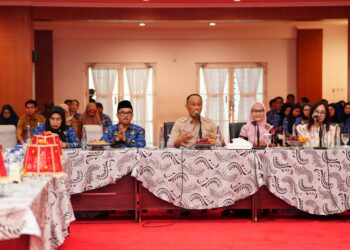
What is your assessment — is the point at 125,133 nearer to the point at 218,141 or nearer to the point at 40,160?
the point at 218,141

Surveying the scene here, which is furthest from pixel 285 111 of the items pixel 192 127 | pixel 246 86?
pixel 192 127

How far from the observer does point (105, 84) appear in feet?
45.8

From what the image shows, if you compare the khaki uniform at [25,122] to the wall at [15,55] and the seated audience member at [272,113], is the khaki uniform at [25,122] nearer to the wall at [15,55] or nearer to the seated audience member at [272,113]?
the wall at [15,55]

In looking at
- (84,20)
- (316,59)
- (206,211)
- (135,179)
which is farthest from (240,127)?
(316,59)

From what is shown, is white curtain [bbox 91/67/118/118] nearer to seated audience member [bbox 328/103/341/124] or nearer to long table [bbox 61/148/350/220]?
seated audience member [bbox 328/103/341/124]

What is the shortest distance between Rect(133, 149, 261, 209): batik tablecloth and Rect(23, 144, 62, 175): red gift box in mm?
2257

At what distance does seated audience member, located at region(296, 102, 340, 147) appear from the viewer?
249 inches

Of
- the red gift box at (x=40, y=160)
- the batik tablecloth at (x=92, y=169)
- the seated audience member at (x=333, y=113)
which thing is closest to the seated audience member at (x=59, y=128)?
the batik tablecloth at (x=92, y=169)

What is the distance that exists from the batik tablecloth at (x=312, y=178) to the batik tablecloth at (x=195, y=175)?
0.20 meters

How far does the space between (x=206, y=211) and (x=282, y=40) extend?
7988 mm

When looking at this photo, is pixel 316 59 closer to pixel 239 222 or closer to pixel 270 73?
pixel 270 73

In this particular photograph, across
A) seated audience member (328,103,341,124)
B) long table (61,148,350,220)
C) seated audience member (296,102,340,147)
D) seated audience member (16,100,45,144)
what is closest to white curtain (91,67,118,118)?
seated audience member (16,100,45,144)

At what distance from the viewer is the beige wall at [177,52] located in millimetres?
13797

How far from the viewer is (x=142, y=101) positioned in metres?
14.0
